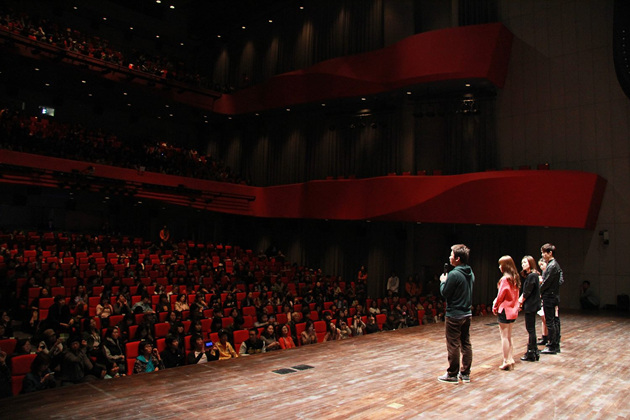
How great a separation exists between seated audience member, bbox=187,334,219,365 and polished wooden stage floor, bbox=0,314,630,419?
1.00 metres

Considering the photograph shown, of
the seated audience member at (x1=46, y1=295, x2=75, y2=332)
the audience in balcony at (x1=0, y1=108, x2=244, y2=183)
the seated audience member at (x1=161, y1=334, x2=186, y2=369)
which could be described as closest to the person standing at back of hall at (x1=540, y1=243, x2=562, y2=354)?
the seated audience member at (x1=161, y1=334, x2=186, y2=369)

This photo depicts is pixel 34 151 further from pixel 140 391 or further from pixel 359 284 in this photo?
pixel 140 391

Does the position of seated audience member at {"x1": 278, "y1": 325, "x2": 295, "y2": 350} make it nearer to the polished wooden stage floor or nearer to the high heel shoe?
the polished wooden stage floor

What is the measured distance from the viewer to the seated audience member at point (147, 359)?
5.49 meters

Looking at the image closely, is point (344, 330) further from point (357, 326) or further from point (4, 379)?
point (4, 379)

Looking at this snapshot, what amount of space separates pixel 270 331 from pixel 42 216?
593 inches

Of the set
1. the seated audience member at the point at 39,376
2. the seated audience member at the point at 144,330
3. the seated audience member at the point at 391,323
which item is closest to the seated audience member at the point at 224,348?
the seated audience member at the point at 144,330

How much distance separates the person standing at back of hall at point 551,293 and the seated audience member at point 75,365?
202 inches

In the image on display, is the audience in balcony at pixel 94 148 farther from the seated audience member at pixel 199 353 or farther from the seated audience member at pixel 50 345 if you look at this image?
the seated audience member at pixel 199 353

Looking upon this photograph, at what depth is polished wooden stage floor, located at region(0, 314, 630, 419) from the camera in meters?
3.31

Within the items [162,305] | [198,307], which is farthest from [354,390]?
[162,305]

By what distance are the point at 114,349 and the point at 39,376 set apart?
115 cm

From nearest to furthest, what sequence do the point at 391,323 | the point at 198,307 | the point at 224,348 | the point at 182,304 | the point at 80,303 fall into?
1. the point at 224,348
2. the point at 80,303
3. the point at 198,307
4. the point at 182,304
5. the point at 391,323

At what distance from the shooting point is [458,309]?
13.1 ft
